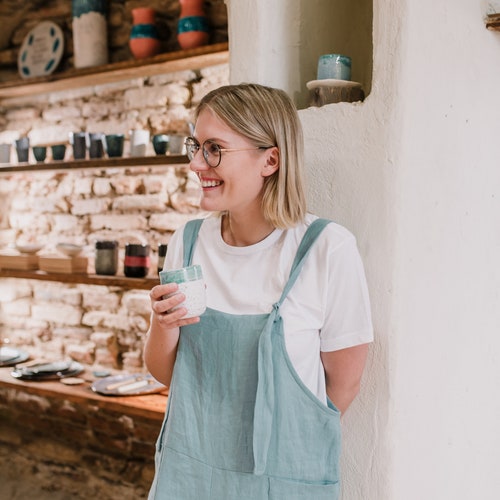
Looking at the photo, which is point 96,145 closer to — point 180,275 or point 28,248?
point 28,248

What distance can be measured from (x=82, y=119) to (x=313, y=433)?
2.70m

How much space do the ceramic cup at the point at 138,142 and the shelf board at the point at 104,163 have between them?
6 centimetres

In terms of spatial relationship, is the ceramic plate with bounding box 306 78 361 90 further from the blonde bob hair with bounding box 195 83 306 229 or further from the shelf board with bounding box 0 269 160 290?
the shelf board with bounding box 0 269 160 290

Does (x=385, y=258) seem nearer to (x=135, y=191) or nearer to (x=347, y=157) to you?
(x=347, y=157)

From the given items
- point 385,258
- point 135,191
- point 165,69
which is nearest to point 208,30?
point 165,69

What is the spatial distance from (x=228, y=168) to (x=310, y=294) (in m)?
0.35

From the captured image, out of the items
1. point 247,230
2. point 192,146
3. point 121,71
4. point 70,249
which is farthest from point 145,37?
point 247,230

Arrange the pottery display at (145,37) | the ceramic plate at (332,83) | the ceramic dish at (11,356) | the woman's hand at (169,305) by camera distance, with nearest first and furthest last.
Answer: the woman's hand at (169,305), the ceramic plate at (332,83), the pottery display at (145,37), the ceramic dish at (11,356)

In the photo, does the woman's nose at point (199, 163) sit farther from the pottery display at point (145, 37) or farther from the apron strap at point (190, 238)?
the pottery display at point (145, 37)

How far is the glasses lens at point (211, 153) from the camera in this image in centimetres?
132

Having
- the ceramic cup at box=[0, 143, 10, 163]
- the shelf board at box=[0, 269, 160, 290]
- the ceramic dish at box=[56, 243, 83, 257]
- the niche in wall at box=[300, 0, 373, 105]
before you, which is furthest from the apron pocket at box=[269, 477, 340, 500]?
the ceramic cup at box=[0, 143, 10, 163]

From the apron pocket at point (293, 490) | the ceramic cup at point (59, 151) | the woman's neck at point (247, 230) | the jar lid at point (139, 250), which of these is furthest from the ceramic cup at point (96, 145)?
the apron pocket at point (293, 490)

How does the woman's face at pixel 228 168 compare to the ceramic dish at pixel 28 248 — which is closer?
the woman's face at pixel 228 168

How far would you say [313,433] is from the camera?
50.8 inches
